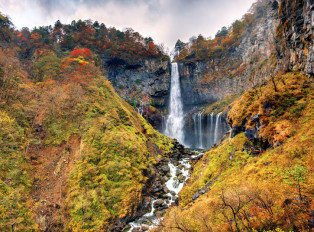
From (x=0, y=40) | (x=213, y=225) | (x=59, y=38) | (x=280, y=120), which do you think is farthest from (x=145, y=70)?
(x=213, y=225)

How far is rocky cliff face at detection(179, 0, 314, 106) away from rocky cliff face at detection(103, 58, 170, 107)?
7.96m

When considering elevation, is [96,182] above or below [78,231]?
above

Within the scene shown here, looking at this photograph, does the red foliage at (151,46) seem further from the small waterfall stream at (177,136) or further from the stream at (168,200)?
the stream at (168,200)

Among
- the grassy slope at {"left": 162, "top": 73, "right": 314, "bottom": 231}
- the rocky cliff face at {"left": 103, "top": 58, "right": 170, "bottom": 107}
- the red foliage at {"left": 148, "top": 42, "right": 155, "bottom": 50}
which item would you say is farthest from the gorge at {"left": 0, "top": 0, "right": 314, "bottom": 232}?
the red foliage at {"left": 148, "top": 42, "right": 155, "bottom": 50}

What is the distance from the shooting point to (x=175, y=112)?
2050 inches

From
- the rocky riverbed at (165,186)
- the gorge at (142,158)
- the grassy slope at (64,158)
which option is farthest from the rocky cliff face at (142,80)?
the rocky riverbed at (165,186)

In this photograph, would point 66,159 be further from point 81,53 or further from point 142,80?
point 142,80

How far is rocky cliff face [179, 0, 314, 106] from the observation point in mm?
14195

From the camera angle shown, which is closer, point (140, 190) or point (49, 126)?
point (140, 190)

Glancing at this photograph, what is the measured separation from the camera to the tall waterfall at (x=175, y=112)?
48.4 metres

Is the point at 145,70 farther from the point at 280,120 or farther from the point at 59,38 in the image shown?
the point at 280,120

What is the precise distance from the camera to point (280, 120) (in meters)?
12.1

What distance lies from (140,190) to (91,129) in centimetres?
989

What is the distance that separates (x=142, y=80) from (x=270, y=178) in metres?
47.1
